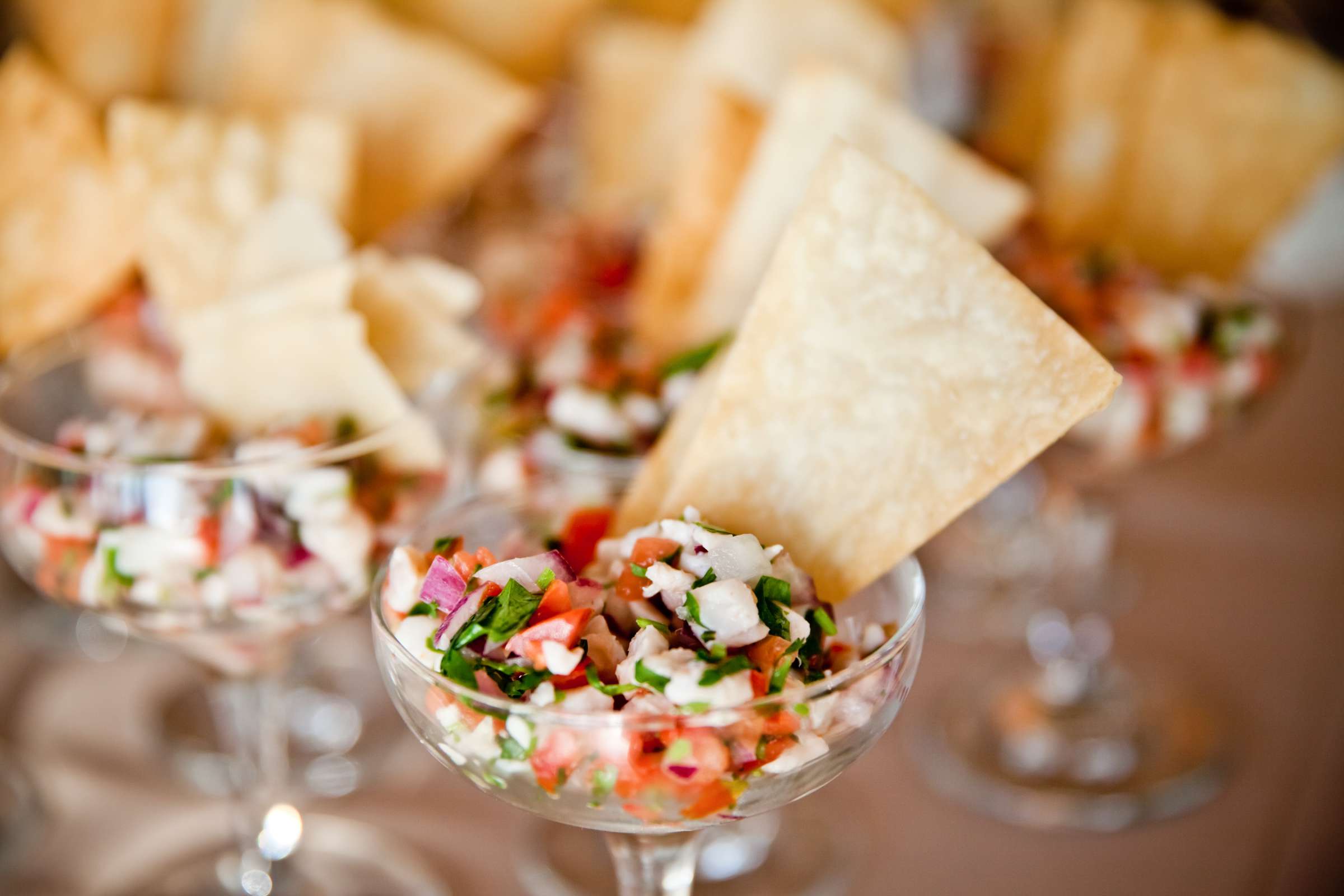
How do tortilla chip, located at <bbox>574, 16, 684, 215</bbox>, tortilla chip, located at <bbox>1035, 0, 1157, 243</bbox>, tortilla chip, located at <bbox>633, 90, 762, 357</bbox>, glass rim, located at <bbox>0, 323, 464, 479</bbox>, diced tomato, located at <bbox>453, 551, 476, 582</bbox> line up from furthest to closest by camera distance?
1. tortilla chip, located at <bbox>574, 16, 684, 215</bbox>
2. tortilla chip, located at <bbox>1035, 0, 1157, 243</bbox>
3. tortilla chip, located at <bbox>633, 90, 762, 357</bbox>
4. glass rim, located at <bbox>0, 323, 464, 479</bbox>
5. diced tomato, located at <bbox>453, 551, 476, 582</bbox>

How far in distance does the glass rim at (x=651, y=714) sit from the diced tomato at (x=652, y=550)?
0.31 feet

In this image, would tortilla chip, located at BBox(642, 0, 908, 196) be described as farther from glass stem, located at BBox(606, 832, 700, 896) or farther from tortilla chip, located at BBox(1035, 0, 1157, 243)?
glass stem, located at BBox(606, 832, 700, 896)

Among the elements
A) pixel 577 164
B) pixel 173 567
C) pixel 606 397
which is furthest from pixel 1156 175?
pixel 173 567

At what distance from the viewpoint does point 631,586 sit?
2.10ft

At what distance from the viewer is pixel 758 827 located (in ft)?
3.88

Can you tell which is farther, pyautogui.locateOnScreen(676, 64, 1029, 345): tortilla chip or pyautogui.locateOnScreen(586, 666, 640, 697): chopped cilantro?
pyautogui.locateOnScreen(676, 64, 1029, 345): tortilla chip

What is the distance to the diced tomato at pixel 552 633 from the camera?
1.92 ft

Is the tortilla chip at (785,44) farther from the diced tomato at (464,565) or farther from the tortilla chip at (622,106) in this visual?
the diced tomato at (464,565)

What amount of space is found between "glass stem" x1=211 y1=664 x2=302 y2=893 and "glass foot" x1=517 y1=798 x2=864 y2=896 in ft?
0.79

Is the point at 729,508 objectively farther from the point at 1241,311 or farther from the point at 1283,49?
the point at 1283,49

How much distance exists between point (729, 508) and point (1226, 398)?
693 mm

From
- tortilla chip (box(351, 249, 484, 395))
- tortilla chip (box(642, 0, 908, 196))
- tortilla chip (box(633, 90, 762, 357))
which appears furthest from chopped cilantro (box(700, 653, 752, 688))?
tortilla chip (box(642, 0, 908, 196))

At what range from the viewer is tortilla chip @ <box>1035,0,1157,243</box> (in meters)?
1.42

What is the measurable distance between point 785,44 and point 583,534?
908mm
